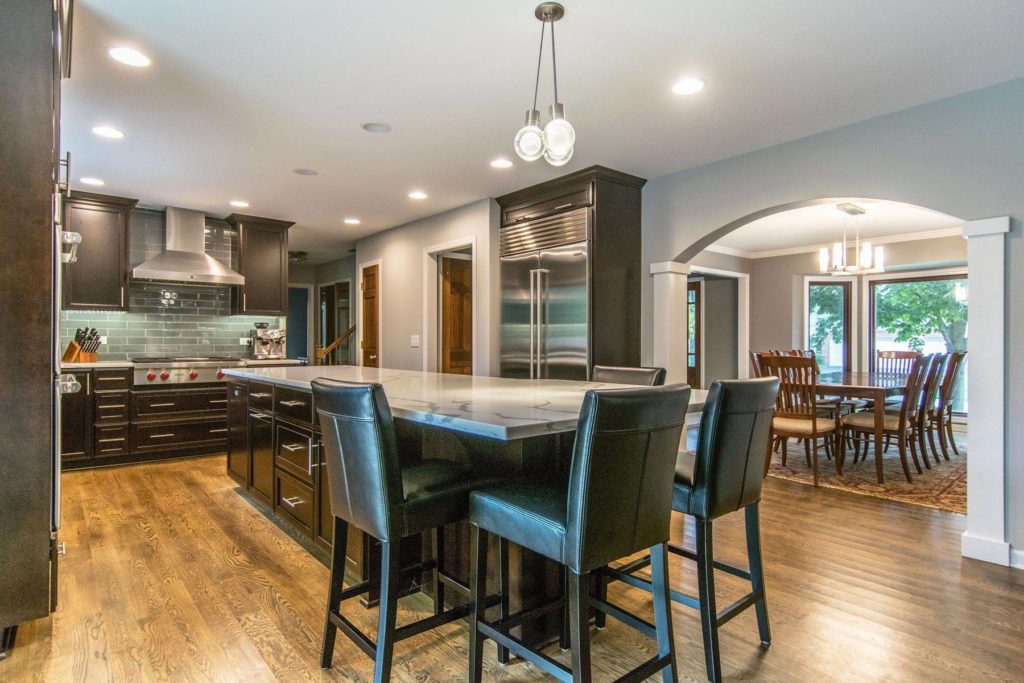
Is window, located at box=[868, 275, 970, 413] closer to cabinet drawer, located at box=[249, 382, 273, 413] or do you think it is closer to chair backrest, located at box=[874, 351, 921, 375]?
chair backrest, located at box=[874, 351, 921, 375]

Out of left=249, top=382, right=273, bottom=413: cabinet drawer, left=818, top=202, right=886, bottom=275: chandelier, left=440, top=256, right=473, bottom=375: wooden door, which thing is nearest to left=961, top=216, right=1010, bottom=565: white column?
left=818, top=202, right=886, bottom=275: chandelier

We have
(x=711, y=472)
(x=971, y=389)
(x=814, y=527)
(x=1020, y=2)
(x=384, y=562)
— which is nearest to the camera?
(x=384, y=562)

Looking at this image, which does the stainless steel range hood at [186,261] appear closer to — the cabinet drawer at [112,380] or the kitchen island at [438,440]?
the cabinet drawer at [112,380]

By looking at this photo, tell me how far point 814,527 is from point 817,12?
2.64m

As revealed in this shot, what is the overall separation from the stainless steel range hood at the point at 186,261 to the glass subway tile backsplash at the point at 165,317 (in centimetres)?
21

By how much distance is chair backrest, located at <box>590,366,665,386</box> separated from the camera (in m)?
2.62

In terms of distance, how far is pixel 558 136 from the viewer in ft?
6.48

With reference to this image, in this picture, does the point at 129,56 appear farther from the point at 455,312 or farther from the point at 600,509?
the point at 455,312

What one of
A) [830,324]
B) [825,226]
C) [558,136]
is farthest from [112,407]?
[830,324]

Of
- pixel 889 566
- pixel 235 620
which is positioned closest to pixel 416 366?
pixel 235 620

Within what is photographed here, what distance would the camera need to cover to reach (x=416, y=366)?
6121mm

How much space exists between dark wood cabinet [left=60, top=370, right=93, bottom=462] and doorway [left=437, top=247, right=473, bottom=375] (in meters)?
3.07

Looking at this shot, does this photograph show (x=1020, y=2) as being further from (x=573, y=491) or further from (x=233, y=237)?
(x=233, y=237)

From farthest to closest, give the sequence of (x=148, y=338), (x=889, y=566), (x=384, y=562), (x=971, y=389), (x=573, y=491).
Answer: (x=148, y=338)
(x=971, y=389)
(x=889, y=566)
(x=384, y=562)
(x=573, y=491)
